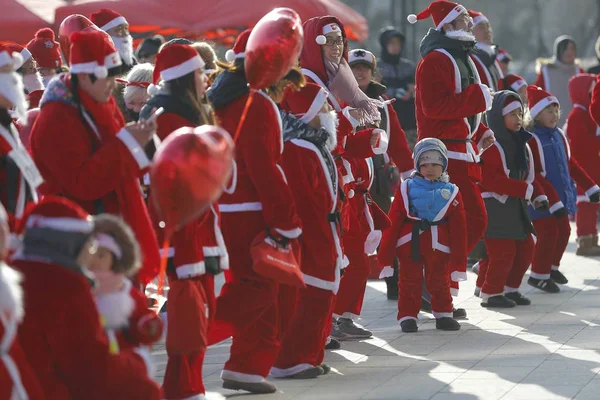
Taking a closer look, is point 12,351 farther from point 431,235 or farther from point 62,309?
point 431,235

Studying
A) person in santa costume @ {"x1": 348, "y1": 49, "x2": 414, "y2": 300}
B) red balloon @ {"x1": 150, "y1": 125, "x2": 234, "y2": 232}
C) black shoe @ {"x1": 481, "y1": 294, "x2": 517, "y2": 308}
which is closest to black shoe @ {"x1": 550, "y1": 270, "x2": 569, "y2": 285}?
black shoe @ {"x1": 481, "y1": 294, "x2": 517, "y2": 308}

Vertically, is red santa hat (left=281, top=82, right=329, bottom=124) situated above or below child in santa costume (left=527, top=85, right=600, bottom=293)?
above

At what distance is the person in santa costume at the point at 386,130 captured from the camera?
10125 millimetres

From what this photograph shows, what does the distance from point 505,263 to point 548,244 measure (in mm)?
1093

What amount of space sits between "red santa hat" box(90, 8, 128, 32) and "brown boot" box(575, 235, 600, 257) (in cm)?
564

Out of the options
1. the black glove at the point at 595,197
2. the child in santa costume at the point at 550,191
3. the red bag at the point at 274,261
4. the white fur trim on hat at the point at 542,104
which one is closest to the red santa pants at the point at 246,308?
the red bag at the point at 274,261

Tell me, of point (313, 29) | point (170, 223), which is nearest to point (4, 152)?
point (170, 223)

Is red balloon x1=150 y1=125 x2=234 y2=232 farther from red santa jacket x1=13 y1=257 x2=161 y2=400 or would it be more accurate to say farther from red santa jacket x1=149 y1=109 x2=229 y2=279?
red santa jacket x1=149 y1=109 x2=229 y2=279

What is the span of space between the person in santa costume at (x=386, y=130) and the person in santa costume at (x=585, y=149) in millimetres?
3357

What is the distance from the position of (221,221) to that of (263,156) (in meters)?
0.50

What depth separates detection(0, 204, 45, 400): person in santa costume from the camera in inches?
181

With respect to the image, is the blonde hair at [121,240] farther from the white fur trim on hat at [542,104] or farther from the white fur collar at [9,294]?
the white fur trim on hat at [542,104]

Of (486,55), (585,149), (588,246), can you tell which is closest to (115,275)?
(486,55)

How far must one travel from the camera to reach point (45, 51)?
10578mm
